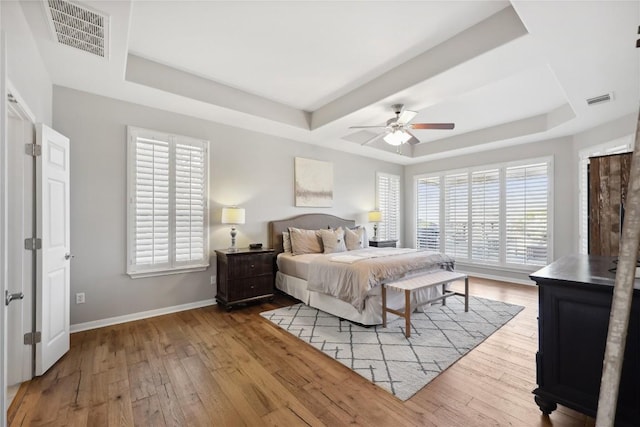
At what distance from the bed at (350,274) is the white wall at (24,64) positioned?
10.4ft

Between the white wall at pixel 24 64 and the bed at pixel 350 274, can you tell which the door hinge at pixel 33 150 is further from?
the bed at pixel 350 274

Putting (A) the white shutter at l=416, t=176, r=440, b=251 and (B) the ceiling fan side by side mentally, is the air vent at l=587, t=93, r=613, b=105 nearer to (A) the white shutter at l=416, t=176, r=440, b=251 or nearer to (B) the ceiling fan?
(B) the ceiling fan

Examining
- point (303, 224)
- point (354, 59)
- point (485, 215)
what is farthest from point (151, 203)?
point (485, 215)

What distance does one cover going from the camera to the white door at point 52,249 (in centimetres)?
236

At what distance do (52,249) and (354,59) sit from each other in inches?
139

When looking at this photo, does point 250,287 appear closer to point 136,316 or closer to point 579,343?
point 136,316

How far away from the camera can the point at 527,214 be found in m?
5.41

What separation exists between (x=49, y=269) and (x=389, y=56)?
392 cm

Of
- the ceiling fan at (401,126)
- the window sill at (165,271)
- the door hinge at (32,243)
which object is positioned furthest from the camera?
the window sill at (165,271)

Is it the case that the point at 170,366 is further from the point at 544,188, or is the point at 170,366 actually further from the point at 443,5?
the point at 544,188

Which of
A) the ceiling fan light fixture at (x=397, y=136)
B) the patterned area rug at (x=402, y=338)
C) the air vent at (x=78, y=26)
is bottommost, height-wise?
the patterned area rug at (x=402, y=338)

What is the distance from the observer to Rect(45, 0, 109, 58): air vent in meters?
2.12

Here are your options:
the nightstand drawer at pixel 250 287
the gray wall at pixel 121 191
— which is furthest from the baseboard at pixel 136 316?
the nightstand drawer at pixel 250 287

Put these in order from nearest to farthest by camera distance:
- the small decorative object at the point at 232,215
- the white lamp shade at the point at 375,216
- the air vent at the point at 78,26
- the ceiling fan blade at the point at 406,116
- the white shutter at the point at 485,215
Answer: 1. the air vent at the point at 78,26
2. the ceiling fan blade at the point at 406,116
3. the small decorative object at the point at 232,215
4. the white shutter at the point at 485,215
5. the white lamp shade at the point at 375,216
